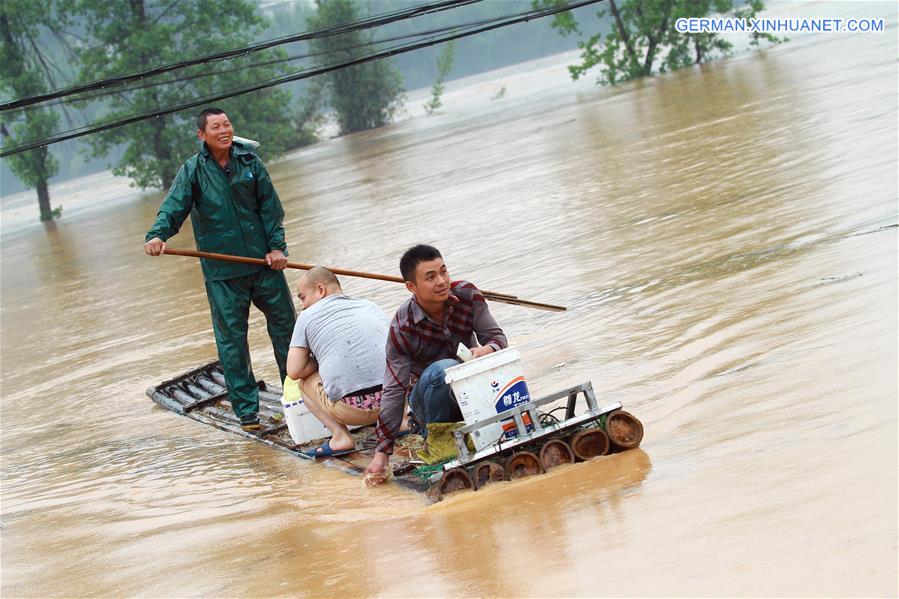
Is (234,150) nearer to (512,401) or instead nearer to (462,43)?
(512,401)

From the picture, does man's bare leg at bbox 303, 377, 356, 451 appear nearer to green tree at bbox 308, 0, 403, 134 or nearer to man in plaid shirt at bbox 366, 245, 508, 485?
man in plaid shirt at bbox 366, 245, 508, 485

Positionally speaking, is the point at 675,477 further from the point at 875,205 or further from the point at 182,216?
the point at 875,205

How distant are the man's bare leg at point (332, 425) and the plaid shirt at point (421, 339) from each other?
67 cm

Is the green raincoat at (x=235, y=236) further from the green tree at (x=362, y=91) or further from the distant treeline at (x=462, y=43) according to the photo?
the distant treeline at (x=462, y=43)

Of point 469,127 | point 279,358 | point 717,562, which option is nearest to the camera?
point 717,562

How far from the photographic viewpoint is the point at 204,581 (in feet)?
16.9

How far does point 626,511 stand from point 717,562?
0.73 m

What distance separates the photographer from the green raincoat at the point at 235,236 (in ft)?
25.2

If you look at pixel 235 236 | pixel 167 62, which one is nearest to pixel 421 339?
pixel 235 236

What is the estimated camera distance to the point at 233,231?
7.74m

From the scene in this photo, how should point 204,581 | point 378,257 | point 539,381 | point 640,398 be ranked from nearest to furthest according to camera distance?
point 204,581 < point 640,398 < point 539,381 < point 378,257

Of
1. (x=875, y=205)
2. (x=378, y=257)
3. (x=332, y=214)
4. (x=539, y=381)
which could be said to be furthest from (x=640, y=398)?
(x=332, y=214)

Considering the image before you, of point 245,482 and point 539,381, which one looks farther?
point 539,381

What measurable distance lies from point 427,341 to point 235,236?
237 centimetres
